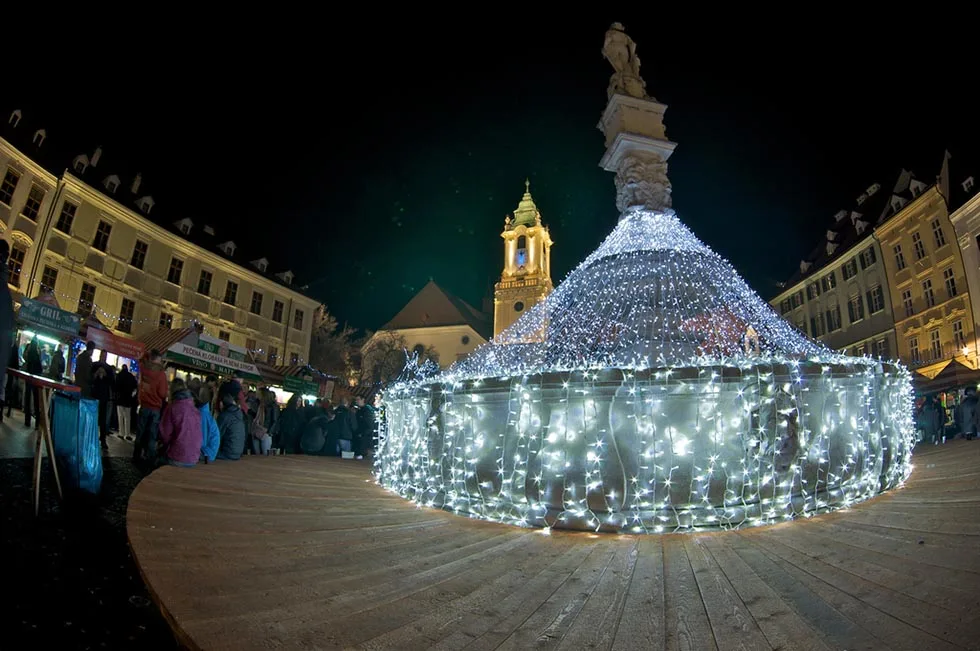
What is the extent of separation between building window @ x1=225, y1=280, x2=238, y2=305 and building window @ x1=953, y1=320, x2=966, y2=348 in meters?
39.4

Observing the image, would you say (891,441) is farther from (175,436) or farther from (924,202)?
(924,202)

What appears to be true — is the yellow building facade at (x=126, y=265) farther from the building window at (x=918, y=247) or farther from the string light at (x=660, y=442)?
the building window at (x=918, y=247)

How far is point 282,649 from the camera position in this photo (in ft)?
7.09

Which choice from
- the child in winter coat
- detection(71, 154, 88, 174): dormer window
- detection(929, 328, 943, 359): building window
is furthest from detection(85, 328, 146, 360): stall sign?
detection(929, 328, 943, 359): building window

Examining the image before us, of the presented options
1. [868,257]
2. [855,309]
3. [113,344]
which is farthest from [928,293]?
[113,344]

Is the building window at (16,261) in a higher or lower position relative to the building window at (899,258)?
lower

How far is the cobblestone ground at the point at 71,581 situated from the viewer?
2.50 meters

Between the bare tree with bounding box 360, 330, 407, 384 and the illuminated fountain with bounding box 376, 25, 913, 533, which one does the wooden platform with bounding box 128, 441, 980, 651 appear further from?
the bare tree with bounding box 360, 330, 407, 384

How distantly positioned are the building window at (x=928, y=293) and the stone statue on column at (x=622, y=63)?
23704 millimetres

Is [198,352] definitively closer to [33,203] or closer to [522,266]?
[33,203]

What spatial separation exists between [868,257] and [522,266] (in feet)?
115

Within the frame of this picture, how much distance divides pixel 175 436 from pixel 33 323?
6815mm

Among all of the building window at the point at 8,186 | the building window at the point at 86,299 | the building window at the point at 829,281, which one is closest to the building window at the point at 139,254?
the building window at the point at 86,299

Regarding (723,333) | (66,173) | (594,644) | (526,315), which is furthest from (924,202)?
(66,173)
